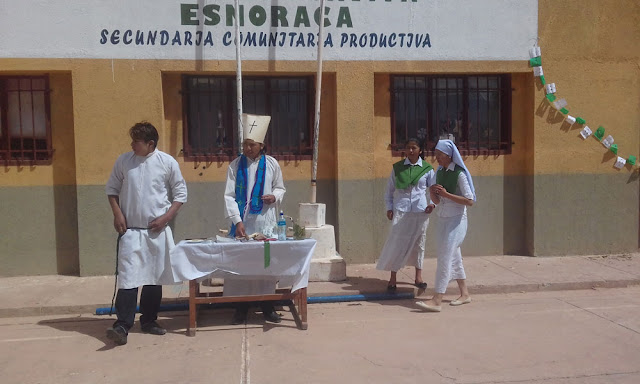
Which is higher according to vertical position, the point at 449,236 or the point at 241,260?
the point at 449,236

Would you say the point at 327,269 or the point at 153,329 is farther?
the point at 327,269

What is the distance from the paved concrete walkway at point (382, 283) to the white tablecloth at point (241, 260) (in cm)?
130

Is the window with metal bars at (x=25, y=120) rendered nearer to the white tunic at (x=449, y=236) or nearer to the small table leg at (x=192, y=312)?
the small table leg at (x=192, y=312)

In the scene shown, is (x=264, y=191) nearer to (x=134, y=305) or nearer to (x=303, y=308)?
(x=303, y=308)

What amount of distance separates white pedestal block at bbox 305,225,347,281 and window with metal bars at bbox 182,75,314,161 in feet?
4.75

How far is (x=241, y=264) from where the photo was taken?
19.5 feet

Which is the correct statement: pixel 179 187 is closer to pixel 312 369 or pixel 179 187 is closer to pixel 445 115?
pixel 312 369

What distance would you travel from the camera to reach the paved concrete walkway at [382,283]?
22.8 feet

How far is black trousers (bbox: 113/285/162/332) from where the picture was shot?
5.77 meters

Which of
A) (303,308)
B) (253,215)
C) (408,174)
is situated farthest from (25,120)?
(408,174)

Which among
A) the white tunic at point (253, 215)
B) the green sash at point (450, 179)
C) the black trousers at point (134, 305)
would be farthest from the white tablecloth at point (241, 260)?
the green sash at point (450, 179)

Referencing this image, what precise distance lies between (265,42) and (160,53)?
4.52ft

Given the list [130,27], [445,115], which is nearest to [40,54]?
[130,27]

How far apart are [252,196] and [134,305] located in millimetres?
1522
